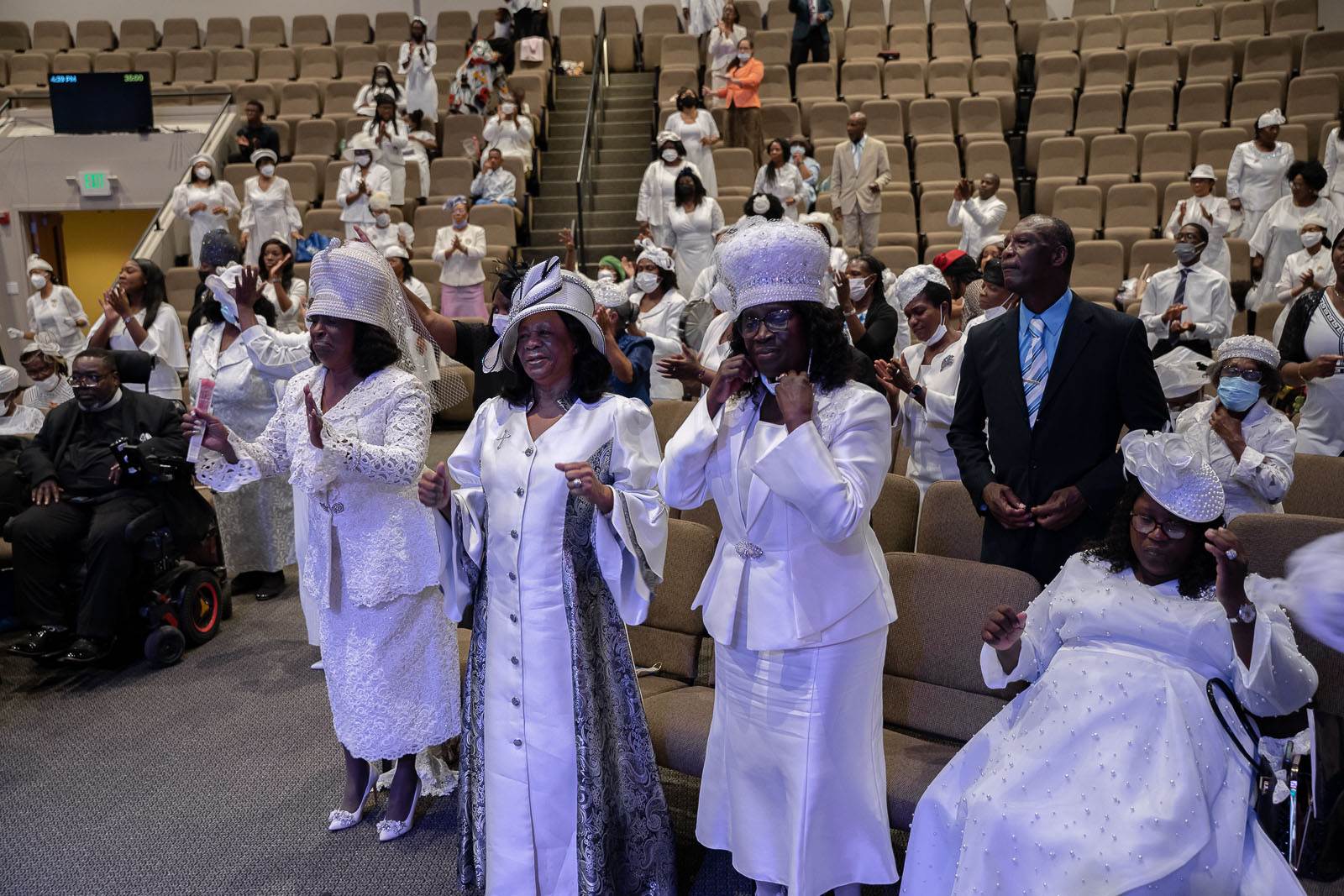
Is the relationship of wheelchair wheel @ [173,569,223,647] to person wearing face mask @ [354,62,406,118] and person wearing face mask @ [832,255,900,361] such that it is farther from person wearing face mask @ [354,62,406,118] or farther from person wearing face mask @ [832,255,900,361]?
person wearing face mask @ [354,62,406,118]

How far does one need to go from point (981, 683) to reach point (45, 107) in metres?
13.5

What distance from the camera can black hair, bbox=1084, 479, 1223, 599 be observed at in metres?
2.42

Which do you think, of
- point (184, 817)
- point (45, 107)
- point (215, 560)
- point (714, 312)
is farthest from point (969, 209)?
point (45, 107)

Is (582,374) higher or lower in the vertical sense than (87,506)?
higher

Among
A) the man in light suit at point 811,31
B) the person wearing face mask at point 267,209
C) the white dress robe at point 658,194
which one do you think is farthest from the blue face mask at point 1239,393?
the man in light suit at point 811,31

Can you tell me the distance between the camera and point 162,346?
21.0 feet

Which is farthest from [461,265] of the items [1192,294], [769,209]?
[1192,294]

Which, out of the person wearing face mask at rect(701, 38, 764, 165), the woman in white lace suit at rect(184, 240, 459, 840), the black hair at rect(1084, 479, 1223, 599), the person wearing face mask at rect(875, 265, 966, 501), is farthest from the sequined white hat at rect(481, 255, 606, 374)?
the person wearing face mask at rect(701, 38, 764, 165)

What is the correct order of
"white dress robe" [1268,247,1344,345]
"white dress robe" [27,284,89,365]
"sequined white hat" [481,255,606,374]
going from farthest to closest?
"white dress robe" [27,284,89,365]
"white dress robe" [1268,247,1344,345]
"sequined white hat" [481,255,606,374]

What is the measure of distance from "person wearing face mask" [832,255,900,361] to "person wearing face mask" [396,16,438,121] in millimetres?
8610

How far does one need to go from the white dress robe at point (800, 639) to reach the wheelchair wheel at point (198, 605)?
3.36 meters

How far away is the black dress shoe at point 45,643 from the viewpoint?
4.87 meters

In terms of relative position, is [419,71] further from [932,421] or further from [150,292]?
[932,421]

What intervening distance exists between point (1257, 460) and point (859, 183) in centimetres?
675
